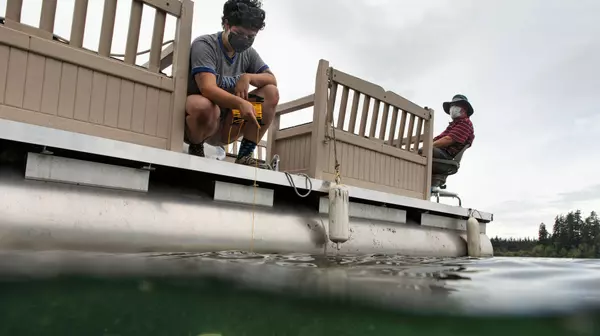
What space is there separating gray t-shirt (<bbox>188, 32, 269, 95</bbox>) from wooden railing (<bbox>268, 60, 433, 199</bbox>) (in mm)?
574

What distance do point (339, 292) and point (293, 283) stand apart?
21 centimetres

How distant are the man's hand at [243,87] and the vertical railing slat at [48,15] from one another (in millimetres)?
1192

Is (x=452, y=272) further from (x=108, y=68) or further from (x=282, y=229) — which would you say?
(x=108, y=68)

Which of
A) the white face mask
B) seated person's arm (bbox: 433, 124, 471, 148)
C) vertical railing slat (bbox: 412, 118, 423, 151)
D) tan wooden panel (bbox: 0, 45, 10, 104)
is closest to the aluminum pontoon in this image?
tan wooden panel (bbox: 0, 45, 10, 104)

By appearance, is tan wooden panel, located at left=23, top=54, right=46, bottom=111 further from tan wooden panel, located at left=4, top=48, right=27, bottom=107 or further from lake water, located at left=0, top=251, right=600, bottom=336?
lake water, located at left=0, top=251, right=600, bottom=336

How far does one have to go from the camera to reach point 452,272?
6.90 ft

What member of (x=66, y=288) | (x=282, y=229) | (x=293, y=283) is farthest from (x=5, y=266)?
(x=282, y=229)

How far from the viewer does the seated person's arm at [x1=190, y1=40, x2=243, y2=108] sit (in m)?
2.96

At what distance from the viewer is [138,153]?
2.48 meters

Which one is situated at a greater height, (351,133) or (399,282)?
(351,133)

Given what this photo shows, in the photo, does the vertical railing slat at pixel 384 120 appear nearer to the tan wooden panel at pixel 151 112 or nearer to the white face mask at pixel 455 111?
the white face mask at pixel 455 111

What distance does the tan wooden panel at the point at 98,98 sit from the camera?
254 centimetres

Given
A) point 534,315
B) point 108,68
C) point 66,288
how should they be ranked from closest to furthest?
1. point 534,315
2. point 66,288
3. point 108,68

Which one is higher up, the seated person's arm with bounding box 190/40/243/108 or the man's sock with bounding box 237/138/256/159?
the seated person's arm with bounding box 190/40/243/108
